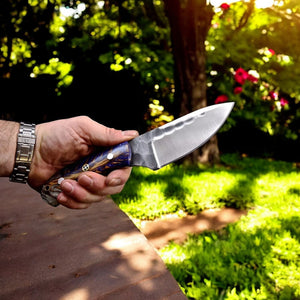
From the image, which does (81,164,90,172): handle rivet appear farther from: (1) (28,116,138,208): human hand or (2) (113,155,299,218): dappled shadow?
(2) (113,155,299,218): dappled shadow

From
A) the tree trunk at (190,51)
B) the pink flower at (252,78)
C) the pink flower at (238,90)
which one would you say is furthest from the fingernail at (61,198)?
the pink flower at (252,78)

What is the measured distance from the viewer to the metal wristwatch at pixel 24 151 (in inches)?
70.6

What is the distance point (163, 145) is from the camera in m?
1.70

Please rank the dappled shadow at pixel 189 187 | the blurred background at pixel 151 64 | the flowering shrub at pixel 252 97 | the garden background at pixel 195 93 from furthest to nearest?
1. the flowering shrub at pixel 252 97
2. the blurred background at pixel 151 64
3. the dappled shadow at pixel 189 187
4. the garden background at pixel 195 93

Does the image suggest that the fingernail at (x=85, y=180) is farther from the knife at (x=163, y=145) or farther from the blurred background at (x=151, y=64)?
the blurred background at (x=151, y=64)

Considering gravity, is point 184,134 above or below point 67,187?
above

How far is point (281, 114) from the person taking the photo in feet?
23.8

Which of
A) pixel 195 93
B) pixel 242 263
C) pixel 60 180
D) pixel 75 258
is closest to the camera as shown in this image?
pixel 75 258

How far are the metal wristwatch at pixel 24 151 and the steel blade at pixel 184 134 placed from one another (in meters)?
0.72

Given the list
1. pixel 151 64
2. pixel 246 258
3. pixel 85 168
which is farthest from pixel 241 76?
pixel 85 168

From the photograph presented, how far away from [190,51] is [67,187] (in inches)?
156

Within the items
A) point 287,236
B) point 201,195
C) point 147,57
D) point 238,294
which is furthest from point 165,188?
point 147,57

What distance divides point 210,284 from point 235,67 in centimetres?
484

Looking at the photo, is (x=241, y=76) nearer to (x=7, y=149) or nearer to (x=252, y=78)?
(x=252, y=78)
